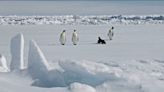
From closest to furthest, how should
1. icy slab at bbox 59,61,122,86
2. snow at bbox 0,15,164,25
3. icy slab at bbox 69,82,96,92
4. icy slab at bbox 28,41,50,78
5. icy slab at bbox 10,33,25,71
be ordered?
icy slab at bbox 69,82,96,92, icy slab at bbox 59,61,122,86, icy slab at bbox 28,41,50,78, icy slab at bbox 10,33,25,71, snow at bbox 0,15,164,25

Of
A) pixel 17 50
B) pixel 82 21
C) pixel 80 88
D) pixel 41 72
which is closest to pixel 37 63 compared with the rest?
pixel 41 72

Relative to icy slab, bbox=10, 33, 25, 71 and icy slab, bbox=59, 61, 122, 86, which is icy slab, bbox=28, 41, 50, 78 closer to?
icy slab, bbox=59, 61, 122, 86

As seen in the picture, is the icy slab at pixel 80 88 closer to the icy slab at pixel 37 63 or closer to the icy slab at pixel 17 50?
the icy slab at pixel 37 63

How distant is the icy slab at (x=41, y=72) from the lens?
7773 millimetres

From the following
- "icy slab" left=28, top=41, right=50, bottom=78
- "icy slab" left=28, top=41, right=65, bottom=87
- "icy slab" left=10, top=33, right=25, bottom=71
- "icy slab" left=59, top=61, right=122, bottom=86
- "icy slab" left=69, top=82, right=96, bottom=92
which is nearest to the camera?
"icy slab" left=69, top=82, right=96, bottom=92

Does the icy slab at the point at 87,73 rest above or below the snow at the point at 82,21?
above

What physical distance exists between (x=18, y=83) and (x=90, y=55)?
34.9ft

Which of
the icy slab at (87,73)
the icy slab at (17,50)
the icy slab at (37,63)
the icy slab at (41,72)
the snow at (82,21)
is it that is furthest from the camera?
the snow at (82,21)

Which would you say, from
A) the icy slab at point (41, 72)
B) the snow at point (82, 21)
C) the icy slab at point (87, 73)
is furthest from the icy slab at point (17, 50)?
the snow at point (82, 21)

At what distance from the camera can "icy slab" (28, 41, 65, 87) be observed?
7.77 meters

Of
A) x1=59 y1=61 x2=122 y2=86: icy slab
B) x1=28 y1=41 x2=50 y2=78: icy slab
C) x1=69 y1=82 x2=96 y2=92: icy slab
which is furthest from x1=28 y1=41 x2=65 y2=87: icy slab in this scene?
x1=69 y1=82 x2=96 y2=92: icy slab

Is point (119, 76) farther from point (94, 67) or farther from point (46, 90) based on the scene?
point (46, 90)

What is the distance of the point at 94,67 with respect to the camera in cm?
761

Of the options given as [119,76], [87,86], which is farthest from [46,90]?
[119,76]
